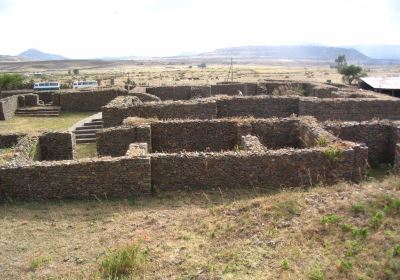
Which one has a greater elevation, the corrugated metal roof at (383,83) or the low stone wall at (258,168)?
the corrugated metal roof at (383,83)

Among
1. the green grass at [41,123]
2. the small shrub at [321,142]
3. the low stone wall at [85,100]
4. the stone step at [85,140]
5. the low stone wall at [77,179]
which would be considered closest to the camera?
the low stone wall at [77,179]

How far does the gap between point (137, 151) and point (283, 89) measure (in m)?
19.3

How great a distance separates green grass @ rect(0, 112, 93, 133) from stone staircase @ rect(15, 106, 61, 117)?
633 millimetres

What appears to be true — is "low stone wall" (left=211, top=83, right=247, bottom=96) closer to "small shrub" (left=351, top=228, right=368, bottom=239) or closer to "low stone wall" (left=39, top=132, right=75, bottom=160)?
"low stone wall" (left=39, top=132, right=75, bottom=160)

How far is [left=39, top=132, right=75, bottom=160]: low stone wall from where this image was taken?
16.3 metres

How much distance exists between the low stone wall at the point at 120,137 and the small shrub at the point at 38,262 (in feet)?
23.7

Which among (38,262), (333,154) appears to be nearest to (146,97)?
(333,154)

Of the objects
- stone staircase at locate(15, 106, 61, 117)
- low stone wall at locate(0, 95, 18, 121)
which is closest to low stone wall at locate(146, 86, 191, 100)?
stone staircase at locate(15, 106, 61, 117)

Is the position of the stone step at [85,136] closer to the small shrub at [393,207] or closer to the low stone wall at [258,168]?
the low stone wall at [258,168]

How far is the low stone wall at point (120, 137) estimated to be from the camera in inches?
614

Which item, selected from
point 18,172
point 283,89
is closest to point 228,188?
point 18,172

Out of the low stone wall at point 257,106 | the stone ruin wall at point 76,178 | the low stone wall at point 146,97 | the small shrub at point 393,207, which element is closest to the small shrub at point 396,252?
the small shrub at point 393,207

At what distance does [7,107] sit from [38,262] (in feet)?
79.7

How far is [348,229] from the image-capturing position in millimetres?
8383
